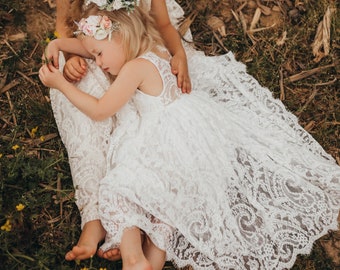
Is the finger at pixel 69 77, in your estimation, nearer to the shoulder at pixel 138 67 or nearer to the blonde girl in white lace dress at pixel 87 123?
the blonde girl in white lace dress at pixel 87 123

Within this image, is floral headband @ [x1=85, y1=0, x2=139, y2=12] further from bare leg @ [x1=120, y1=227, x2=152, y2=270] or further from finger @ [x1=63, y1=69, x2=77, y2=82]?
bare leg @ [x1=120, y1=227, x2=152, y2=270]

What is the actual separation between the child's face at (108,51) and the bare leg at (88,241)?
34.6 inches

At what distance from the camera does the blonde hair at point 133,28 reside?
92.1 inches

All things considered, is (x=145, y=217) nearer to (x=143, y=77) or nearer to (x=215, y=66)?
(x=143, y=77)

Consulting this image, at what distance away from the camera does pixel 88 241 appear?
2.33m

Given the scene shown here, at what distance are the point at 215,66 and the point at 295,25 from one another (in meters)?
0.86

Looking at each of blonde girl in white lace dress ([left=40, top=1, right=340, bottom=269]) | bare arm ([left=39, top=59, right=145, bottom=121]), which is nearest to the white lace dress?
blonde girl in white lace dress ([left=40, top=1, right=340, bottom=269])

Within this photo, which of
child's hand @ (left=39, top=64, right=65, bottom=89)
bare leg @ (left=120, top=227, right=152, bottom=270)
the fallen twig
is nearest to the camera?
bare leg @ (left=120, top=227, right=152, bottom=270)

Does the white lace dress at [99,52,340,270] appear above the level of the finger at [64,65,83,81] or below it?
below

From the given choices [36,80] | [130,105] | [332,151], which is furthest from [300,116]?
[36,80]

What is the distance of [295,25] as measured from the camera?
10.8 ft

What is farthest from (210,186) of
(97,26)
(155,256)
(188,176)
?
(97,26)

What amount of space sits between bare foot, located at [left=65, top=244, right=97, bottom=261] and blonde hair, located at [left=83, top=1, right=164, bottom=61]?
1043 millimetres

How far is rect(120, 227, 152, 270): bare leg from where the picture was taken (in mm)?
2166
